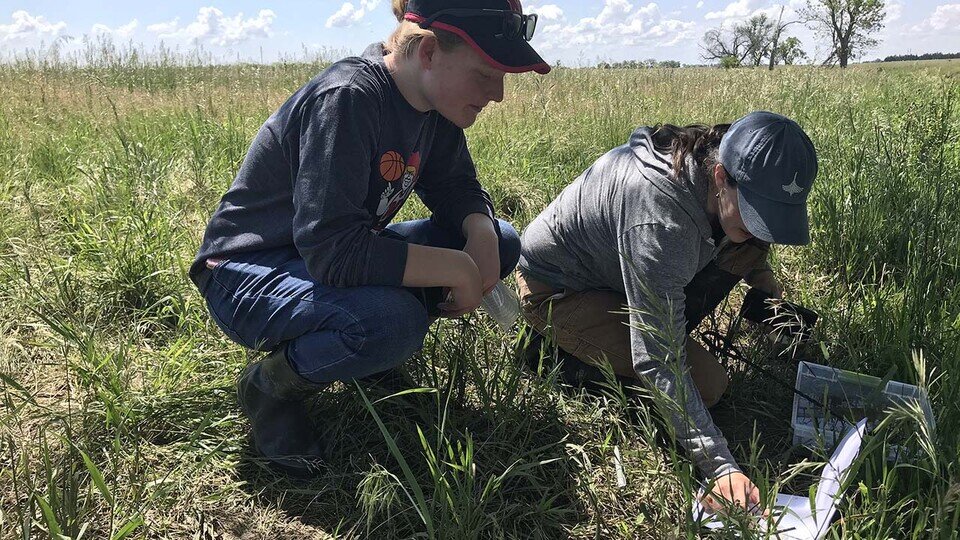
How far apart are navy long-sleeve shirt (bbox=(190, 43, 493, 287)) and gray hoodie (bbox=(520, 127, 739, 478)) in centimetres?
52

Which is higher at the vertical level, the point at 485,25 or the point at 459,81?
the point at 485,25

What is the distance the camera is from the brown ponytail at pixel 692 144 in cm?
170

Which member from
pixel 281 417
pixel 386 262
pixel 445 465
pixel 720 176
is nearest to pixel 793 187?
pixel 720 176

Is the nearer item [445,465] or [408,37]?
[408,37]

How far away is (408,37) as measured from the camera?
60.5 inches

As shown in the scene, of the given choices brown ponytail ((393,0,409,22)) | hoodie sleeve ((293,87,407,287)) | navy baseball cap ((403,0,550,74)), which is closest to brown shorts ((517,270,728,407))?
hoodie sleeve ((293,87,407,287))

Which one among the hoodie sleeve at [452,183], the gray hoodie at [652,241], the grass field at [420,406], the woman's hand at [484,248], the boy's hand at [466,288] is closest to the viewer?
the grass field at [420,406]

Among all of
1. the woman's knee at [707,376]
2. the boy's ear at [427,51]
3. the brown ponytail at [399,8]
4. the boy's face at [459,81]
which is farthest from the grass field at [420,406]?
the brown ponytail at [399,8]

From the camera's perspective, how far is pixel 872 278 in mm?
2564

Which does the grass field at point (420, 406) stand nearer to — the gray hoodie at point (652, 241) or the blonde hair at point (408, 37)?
the gray hoodie at point (652, 241)

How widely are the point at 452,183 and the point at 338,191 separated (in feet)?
2.06

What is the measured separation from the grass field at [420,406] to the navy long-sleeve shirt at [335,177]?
0.41 meters

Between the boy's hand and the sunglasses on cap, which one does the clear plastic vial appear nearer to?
the boy's hand

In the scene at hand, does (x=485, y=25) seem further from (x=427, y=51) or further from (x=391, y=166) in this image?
(x=391, y=166)
